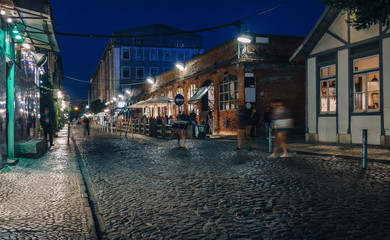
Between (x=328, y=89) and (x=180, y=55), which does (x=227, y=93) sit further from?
(x=180, y=55)

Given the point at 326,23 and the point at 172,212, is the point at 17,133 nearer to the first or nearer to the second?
the point at 172,212

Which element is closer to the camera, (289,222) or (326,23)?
(289,222)

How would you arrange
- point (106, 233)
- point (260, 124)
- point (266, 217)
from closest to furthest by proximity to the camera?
1. point (106, 233)
2. point (266, 217)
3. point (260, 124)

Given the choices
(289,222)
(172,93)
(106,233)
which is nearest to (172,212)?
(106,233)

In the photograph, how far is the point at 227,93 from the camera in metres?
22.4

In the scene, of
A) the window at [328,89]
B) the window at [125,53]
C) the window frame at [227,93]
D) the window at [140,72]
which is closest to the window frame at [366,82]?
the window at [328,89]

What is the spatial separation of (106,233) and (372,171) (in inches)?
241

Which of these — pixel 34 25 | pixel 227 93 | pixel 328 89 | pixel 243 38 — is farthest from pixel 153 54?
pixel 34 25

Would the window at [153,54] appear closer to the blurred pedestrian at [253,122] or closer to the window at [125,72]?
the window at [125,72]

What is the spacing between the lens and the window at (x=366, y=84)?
12.7 meters

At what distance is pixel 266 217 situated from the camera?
4.32 metres

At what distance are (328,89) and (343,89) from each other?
37.2 inches

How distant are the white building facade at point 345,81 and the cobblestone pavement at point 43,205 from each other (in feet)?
34.5

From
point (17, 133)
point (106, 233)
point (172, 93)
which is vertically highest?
point (172, 93)
